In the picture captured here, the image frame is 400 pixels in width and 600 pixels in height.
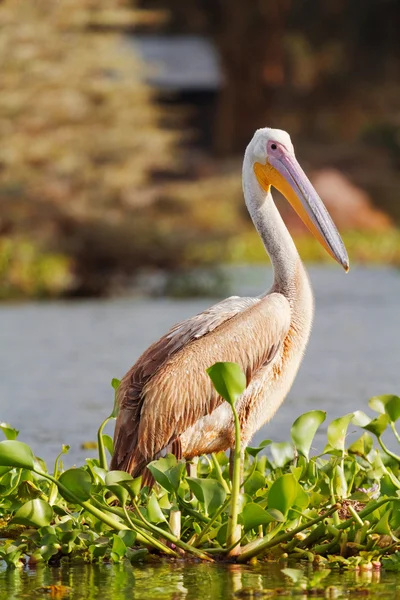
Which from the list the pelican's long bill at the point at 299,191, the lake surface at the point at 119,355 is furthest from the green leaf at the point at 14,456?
the lake surface at the point at 119,355

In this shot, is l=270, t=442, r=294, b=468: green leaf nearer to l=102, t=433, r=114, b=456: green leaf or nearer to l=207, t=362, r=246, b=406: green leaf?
l=102, t=433, r=114, b=456: green leaf

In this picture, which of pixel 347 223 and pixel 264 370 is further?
pixel 347 223

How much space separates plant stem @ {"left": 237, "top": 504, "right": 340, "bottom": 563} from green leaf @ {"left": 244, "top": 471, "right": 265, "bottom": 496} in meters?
0.39

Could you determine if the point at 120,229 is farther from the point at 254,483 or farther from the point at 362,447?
the point at 254,483

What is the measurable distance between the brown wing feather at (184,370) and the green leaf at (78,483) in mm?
542

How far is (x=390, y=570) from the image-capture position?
17.0 feet

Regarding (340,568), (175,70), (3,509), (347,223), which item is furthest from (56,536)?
(175,70)

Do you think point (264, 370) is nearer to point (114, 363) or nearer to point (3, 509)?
point (3, 509)

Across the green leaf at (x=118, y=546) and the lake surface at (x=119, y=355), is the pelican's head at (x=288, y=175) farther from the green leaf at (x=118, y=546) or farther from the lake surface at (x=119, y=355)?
the lake surface at (x=119, y=355)


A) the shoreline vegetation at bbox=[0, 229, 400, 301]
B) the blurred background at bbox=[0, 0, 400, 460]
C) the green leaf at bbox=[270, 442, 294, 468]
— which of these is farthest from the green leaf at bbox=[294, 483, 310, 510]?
the shoreline vegetation at bbox=[0, 229, 400, 301]

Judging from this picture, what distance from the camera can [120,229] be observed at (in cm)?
1873

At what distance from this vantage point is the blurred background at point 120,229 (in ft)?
39.0

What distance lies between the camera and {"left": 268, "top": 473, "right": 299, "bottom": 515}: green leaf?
524 centimetres

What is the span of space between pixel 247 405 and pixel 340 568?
3.37ft
